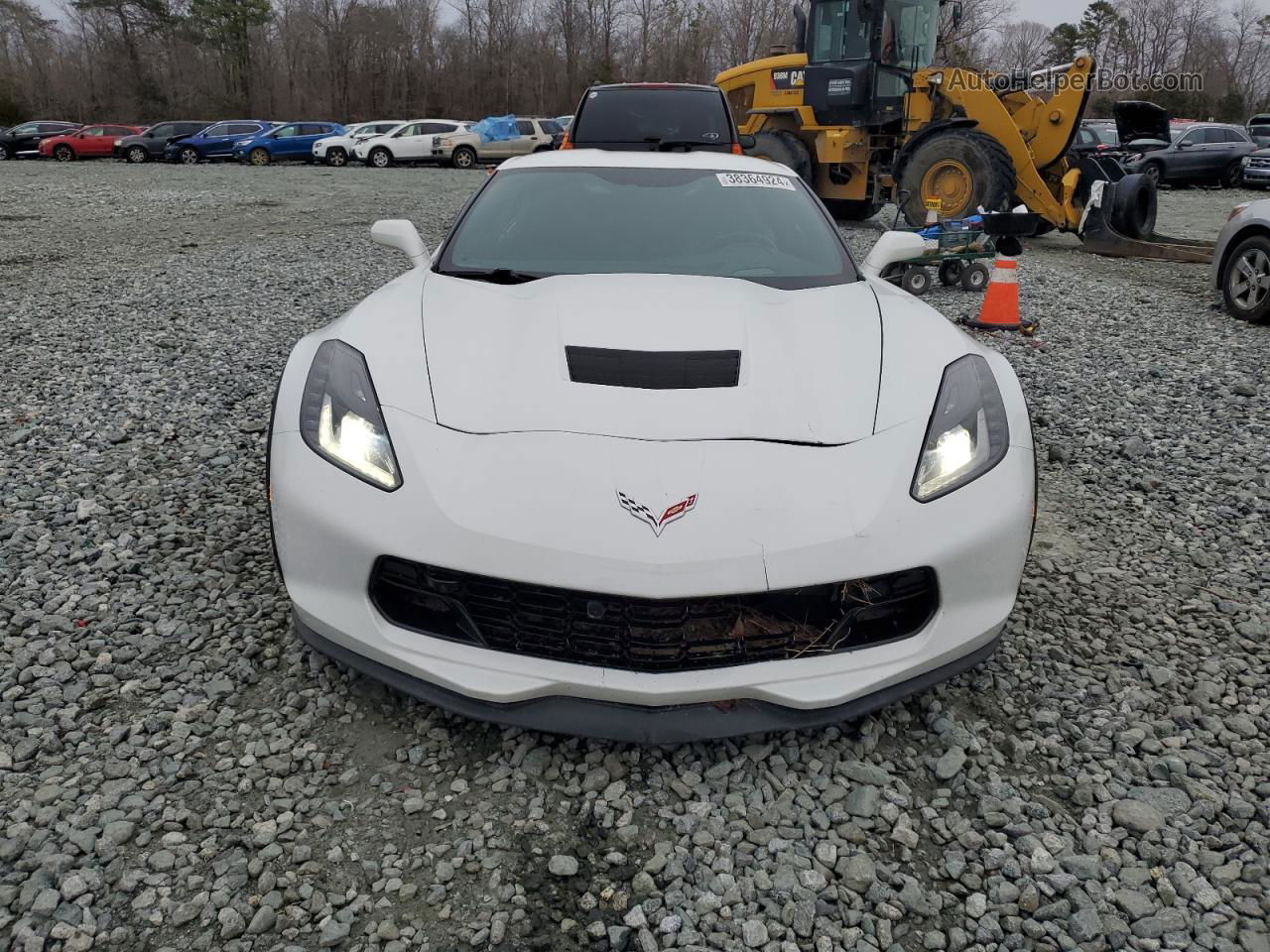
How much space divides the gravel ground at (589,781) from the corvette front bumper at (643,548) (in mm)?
208

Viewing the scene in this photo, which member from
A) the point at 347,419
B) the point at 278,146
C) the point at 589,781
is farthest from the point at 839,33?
the point at 278,146

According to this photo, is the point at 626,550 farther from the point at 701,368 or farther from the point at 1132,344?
the point at 1132,344

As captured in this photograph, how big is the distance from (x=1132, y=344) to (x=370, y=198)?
43.2ft

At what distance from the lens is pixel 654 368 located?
2322 millimetres

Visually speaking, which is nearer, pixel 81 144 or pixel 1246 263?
pixel 1246 263

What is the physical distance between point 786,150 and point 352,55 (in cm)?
5650

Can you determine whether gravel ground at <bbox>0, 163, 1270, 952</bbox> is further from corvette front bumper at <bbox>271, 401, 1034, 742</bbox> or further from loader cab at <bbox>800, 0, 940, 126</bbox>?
loader cab at <bbox>800, 0, 940, 126</bbox>

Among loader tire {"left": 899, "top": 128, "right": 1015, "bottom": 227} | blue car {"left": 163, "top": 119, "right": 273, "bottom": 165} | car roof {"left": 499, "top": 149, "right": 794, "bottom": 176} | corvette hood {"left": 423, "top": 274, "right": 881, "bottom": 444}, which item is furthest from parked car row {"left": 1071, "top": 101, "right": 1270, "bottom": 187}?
blue car {"left": 163, "top": 119, "right": 273, "bottom": 165}

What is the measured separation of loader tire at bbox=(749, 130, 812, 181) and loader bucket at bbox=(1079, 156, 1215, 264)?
131 inches

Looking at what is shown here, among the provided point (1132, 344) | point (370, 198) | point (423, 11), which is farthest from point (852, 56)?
point (423, 11)

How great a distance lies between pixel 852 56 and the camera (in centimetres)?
1118

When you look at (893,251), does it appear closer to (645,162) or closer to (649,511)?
(645,162)

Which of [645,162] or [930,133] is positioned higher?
[930,133]

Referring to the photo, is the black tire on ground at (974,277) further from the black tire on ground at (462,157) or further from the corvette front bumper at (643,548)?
the black tire on ground at (462,157)
